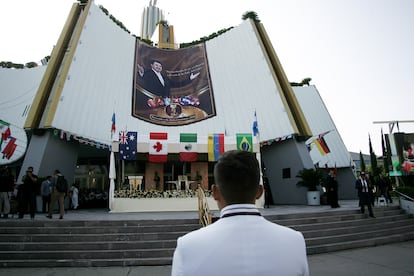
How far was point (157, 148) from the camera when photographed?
1362cm

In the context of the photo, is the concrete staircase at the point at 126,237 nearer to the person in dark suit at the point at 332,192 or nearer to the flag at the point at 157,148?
the person in dark suit at the point at 332,192

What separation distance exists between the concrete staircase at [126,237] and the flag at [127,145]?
5099 millimetres

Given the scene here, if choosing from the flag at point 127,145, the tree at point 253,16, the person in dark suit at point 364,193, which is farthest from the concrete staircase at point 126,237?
the tree at point 253,16

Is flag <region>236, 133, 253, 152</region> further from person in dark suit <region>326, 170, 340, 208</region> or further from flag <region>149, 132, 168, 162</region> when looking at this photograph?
person in dark suit <region>326, 170, 340, 208</region>

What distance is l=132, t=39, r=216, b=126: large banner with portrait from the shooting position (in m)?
18.3

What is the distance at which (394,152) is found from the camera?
71.3 feet

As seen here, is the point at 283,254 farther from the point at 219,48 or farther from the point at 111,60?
the point at 219,48

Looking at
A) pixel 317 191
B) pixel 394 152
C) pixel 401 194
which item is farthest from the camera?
pixel 394 152

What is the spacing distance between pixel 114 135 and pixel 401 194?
472 inches

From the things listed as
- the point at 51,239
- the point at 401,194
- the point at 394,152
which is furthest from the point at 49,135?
the point at 394,152

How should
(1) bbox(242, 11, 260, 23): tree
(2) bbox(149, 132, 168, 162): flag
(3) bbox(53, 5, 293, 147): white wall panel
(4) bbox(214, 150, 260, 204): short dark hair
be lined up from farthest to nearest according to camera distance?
1. (1) bbox(242, 11, 260, 23): tree
2. (3) bbox(53, 5, 293, 147): white wall panel
3. (2) bbox(149, 132, 168, 162): flag
4. (4) bbox(214, 150, 260, 204): short dark hair

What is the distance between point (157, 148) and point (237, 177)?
40.9ft

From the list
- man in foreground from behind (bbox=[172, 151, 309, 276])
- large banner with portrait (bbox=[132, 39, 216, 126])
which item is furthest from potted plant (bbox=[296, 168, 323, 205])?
man in foreground from behind (bbox=[172, 151, 309, 276])

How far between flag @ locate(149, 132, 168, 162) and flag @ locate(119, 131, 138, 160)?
75 centimetres
